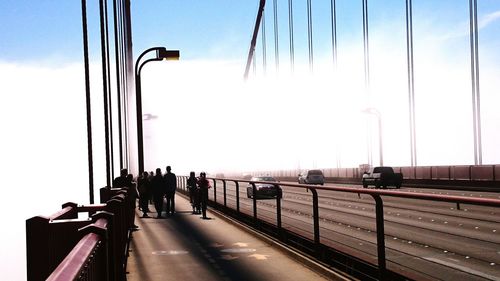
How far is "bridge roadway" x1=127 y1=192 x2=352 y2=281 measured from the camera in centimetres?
919

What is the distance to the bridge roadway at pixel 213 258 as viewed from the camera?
30.1 ft

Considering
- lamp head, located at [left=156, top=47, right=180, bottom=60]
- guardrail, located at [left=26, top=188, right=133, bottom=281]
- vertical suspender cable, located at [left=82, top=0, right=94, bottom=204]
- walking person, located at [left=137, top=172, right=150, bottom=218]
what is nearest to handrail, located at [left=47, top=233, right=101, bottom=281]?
guardrail, located at [left=26, top=188, right=133, bottom=281]

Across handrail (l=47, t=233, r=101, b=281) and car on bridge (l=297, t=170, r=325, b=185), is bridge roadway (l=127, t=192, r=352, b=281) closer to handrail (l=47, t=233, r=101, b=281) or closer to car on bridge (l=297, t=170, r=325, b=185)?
handrail (l=47, t=233, r=101, b=281)

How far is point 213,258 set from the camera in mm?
11062

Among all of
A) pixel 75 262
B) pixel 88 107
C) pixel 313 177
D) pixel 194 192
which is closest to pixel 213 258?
pixel 88 107

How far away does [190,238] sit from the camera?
576 inches

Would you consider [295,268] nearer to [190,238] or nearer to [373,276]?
[373,276]

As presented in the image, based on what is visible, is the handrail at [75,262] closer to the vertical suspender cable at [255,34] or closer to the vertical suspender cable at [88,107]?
the vertical suspender cable at [88,107]

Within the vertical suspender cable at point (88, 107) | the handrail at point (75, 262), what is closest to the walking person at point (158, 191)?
the vertical suspender cable at point (88, 107)

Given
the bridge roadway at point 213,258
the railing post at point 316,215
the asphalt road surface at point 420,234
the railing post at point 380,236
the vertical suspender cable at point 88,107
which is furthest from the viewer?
the vertical suspender cable at point 88,107

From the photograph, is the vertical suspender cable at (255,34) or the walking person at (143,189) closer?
the walking person at (143,189)

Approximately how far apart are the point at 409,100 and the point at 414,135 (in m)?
4.20

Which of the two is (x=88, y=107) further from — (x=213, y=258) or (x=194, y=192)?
(x=194, y=192)

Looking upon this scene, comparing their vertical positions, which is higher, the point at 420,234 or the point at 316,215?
the point at 420,234
